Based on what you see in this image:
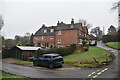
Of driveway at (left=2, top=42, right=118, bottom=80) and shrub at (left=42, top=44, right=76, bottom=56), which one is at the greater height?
shrub at (left=42, top=44, right=76, bottom=56)

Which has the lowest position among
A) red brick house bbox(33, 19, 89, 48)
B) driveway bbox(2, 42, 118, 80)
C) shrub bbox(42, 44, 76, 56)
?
driveway bbox(2, 42, 118, 80)

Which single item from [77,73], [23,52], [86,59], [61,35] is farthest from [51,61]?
[61,35]

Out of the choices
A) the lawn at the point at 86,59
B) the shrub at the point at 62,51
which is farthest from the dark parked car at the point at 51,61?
the shrub at the point at 62,51

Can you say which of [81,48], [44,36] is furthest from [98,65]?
[44,36]

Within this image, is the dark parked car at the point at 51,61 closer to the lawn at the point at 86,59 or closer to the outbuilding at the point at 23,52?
the lawn at the point at 86,59

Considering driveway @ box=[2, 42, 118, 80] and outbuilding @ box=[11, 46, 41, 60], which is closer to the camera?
driveway @ box=[2, 42, 118, 80]

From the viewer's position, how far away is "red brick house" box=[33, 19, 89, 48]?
38119 millimetres

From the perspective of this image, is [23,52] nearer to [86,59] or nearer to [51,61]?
[51,61]

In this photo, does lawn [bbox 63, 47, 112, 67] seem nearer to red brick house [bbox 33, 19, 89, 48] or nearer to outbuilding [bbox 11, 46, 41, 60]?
outbuilding [bbox 11, 46, 41, 60]

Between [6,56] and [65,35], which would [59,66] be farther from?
[65,35]

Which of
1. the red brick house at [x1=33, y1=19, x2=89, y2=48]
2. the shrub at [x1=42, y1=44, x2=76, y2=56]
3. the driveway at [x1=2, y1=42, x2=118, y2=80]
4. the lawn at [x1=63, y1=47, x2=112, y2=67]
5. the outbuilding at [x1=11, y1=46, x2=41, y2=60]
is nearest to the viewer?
the driveway at [x1=2, y1=42, x2=118, y2=80]

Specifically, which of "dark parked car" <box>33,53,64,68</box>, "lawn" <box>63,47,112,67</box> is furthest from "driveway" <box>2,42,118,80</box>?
"lawn" <box>63,47,112,67</box>

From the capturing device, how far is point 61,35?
135ft

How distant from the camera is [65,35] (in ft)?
131
